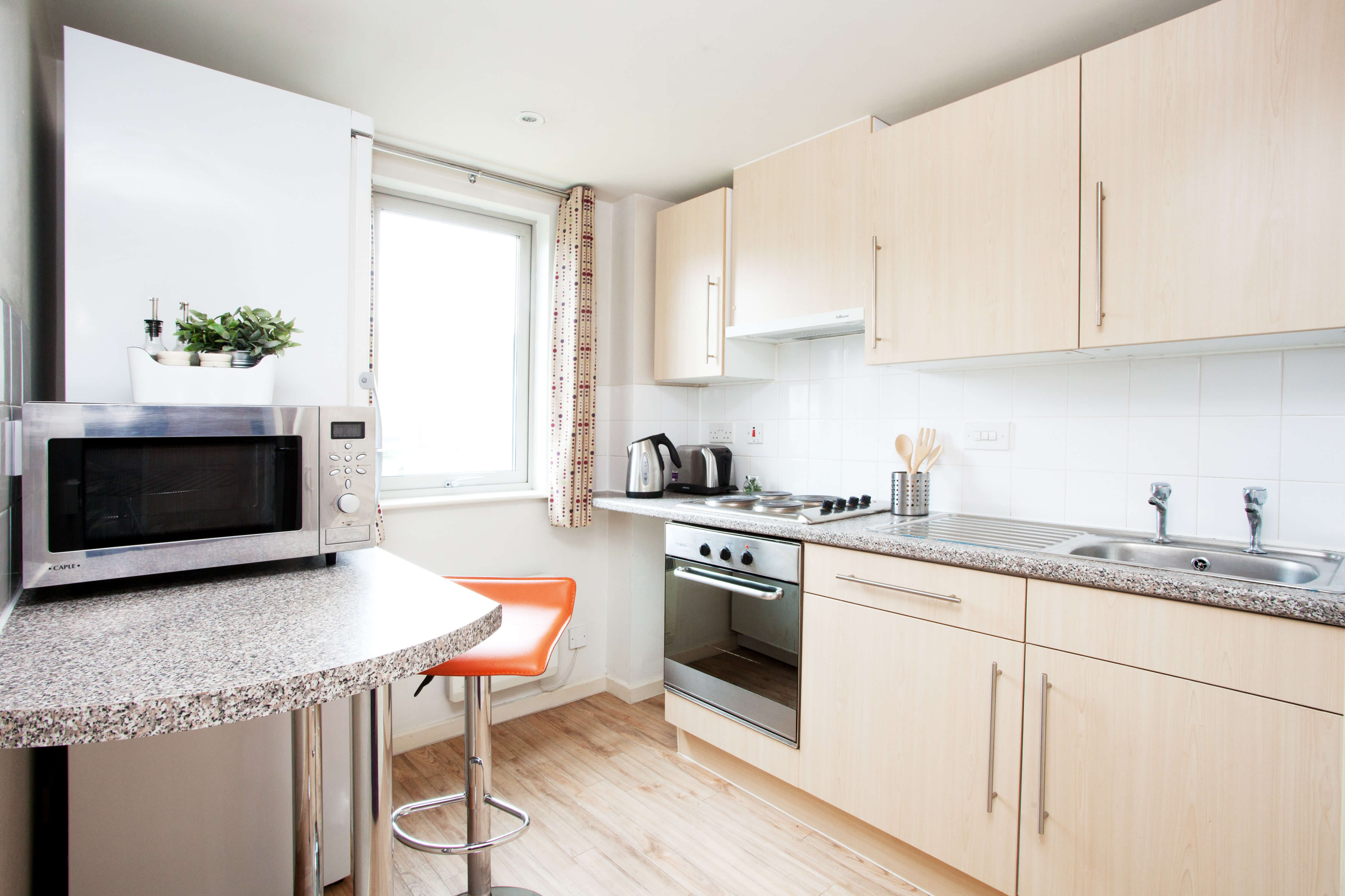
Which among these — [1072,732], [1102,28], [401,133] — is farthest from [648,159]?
[1072,732]

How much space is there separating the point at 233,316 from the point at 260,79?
1.06 m

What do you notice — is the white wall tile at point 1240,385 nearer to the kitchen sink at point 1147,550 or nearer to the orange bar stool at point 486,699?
the kitchen sink at point 1147,550

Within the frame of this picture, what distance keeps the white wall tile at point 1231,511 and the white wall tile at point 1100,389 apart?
0.29 metres

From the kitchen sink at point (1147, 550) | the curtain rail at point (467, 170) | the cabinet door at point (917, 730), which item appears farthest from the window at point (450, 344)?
the kitchen sink at point (1147, 550)

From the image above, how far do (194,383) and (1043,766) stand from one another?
6.46 feet

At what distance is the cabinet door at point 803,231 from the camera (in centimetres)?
217

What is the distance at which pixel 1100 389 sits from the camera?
6.38ft

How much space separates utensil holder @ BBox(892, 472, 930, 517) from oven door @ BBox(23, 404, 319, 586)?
1.73 m

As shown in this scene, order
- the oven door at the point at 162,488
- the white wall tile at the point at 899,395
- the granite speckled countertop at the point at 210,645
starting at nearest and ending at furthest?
the granite speckled countertop at the point at 210,645, the oven door at the point at 162,488, the white wall tile at the point at 899,395

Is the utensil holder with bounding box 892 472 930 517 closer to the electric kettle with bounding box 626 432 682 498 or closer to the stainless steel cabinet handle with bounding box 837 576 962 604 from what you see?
the stainless steel cabinet handle with bounding box 837 576 962 604

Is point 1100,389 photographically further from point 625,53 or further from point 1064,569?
point 625,53

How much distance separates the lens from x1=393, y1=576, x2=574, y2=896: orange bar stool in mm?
1350

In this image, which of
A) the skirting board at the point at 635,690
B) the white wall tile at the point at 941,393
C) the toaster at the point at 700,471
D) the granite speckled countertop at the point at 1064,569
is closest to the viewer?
the granite speckled countertop at the point at 1064,569

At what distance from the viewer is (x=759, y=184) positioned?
8.16ft
